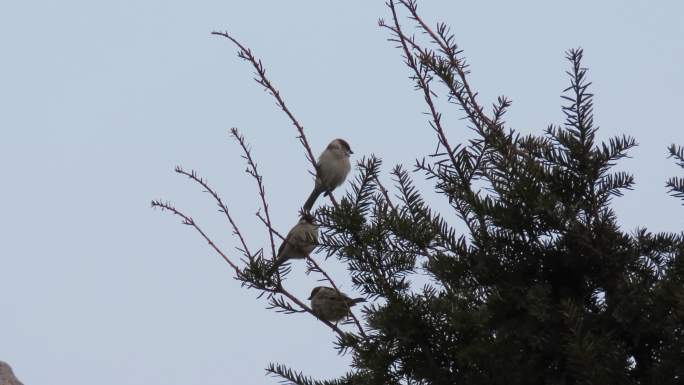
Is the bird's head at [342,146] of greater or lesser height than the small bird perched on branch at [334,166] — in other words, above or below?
above

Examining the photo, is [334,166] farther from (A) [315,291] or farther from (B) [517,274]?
(B) [517,274]

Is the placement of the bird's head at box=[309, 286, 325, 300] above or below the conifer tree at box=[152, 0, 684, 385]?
above

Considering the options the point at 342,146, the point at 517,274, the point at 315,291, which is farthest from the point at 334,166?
the point at 517,274

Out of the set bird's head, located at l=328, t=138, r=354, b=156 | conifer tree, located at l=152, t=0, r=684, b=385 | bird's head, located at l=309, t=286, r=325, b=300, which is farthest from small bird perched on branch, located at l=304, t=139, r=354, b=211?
conifer tree, located at l=152, t=0, r=684, b=385

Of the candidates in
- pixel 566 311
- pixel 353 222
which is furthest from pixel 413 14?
pixel 566 311

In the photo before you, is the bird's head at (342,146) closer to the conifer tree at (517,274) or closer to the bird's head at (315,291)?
the bird's head at (315,291)

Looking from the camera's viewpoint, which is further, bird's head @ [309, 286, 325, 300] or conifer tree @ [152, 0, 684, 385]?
bird's head @ [309, 286, 325, 300]

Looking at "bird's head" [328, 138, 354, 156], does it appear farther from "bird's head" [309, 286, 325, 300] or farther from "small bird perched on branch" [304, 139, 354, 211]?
"bird's head" [309, 286, 325, 300]

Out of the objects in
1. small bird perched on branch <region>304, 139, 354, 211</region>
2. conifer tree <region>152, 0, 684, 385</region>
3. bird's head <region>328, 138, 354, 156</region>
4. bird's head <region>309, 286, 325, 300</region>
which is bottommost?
conifer tree <region>152, 0, 684, 385</region>

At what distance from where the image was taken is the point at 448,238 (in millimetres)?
2217

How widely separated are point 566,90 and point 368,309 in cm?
77

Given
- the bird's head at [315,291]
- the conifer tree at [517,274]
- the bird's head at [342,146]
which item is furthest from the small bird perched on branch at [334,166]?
the conifer tree at [517,274]

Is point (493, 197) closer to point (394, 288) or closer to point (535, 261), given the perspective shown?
point (535, 261)

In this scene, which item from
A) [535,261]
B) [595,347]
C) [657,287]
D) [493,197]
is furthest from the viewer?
[493,197]
